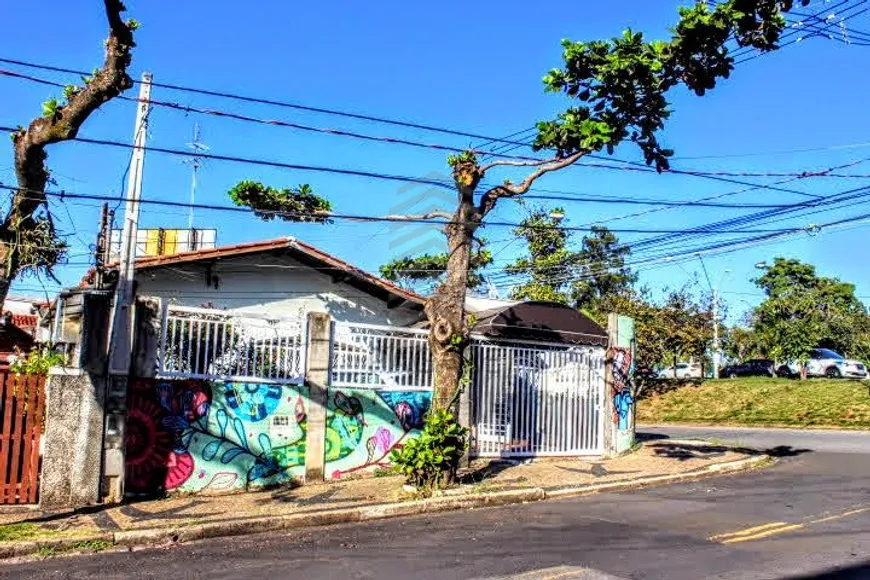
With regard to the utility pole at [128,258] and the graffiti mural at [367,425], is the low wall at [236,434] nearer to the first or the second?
the graffiti mural at [367,425]

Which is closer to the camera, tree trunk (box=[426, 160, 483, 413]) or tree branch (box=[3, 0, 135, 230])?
tree branch (box=[3, 0, 135, 230])

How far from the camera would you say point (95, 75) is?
28.4 ft

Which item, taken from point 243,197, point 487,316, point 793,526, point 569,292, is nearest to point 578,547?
point 793,526

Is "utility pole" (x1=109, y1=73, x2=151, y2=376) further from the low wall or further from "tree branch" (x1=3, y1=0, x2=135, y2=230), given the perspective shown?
"tree branch" (x1=3, y1=0, x2=135, y2=230)

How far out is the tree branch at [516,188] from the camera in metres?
11.7

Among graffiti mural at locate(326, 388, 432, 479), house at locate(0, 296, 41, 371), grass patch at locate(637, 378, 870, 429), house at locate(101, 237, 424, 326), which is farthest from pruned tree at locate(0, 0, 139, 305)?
grass patch at locate(637, 378, 870, 429)

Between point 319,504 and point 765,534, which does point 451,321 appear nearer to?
point 319,504

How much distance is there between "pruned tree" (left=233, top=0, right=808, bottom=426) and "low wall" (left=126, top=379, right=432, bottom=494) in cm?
174

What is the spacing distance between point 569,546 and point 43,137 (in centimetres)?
736

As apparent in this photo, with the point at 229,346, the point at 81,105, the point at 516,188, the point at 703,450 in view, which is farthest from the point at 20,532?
the point at 703,450

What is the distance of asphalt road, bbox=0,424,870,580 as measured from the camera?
6820 millimetres

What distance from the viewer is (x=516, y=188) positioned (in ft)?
38.5

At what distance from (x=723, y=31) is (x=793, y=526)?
6.83 m

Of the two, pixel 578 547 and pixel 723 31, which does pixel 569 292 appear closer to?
pixel 723 31
